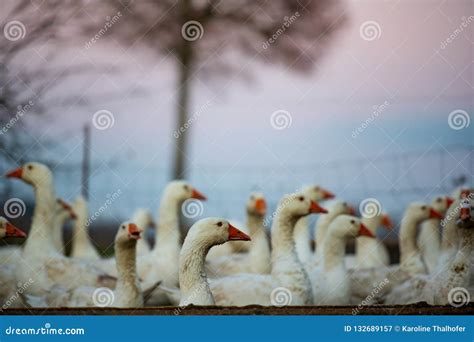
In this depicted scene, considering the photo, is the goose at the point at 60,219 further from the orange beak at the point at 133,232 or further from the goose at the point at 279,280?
the goose at the point at 279,280

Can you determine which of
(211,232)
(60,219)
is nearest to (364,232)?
(211,232)

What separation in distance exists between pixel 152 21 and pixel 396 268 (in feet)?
7.00

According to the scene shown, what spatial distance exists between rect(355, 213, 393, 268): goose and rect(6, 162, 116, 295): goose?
1.57 m

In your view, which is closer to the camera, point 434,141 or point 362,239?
point 434,141

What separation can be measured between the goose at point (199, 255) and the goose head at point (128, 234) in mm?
426

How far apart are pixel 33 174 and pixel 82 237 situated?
554 mm

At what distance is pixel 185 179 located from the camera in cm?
748

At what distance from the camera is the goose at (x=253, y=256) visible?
748cm

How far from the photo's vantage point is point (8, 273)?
24.3 feet

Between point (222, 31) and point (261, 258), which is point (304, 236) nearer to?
point (261, 258)

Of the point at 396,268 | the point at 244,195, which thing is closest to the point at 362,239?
the point at 396,268
